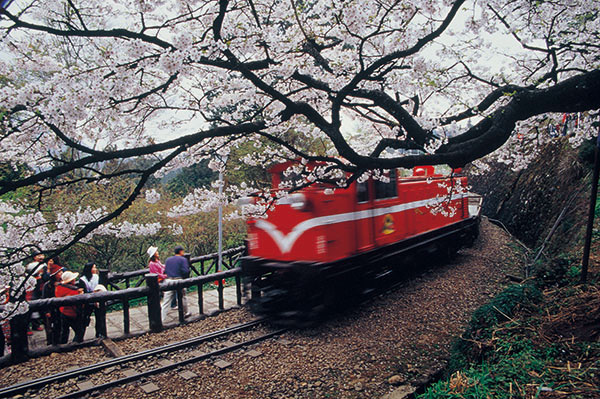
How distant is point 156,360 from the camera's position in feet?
19.7

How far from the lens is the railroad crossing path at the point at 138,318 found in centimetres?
748

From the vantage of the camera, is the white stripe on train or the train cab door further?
the train cab door

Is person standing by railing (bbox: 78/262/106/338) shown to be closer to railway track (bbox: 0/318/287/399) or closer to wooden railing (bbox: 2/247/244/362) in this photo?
wooden railing (bbox: 2/247/244/362)

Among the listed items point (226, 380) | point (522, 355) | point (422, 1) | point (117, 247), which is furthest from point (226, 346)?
point (117, 247)

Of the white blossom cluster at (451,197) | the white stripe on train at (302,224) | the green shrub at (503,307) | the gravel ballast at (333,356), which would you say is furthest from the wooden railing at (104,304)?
the white blossom cluster at (451,197)

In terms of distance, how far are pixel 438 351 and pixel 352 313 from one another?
6.70ft

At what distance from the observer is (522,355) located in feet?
12.0

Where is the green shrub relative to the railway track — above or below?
above

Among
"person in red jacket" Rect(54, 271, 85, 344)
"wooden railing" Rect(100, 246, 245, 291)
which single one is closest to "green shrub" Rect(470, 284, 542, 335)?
"person in red jacket" Rect(54, 271, 85, 344)

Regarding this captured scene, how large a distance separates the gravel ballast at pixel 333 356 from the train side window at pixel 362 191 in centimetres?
233

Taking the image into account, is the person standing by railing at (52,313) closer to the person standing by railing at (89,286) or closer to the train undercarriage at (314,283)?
the person standing by railing at (89,286)

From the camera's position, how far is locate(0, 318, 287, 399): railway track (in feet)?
16.8

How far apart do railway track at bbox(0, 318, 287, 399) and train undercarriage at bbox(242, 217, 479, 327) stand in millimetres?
471

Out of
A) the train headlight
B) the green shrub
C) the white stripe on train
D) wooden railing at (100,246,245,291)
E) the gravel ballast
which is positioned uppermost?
the train headlight
